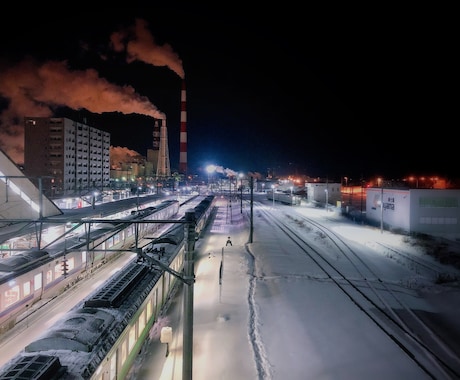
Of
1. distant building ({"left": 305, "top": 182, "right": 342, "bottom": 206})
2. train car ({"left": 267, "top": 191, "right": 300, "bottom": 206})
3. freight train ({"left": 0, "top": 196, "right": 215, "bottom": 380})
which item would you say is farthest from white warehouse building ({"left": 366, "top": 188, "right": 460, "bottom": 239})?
train car ({"left": 267, "top": 191, "right": 300, "bottom": 206})

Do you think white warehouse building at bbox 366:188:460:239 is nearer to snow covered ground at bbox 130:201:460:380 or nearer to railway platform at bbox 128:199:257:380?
snow covered ground at bbox 130:201:460:380

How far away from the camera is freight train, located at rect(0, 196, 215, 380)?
241 inches

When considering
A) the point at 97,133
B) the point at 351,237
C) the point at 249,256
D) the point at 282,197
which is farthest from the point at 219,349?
the point at 97,133

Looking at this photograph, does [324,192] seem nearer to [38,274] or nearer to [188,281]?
[38,274]

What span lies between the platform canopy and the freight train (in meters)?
15.7

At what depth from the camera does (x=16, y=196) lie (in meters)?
25.2

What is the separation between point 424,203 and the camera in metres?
30.5

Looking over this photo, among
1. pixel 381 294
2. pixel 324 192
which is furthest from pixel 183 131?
pixel 381 294

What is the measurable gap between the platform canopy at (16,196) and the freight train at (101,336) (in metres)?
15.7

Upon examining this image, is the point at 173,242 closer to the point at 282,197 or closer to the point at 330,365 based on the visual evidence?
the point at 330,365

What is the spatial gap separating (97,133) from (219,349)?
80.0 metres

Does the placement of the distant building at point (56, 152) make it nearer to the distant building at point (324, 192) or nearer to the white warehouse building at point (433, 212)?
the distant building at point (324, 192)

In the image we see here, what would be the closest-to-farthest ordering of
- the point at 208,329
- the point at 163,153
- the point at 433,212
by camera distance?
1. the point at 208,329
2. the point at 433,212
3. the point at 163,153

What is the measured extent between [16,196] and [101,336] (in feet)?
71.0
